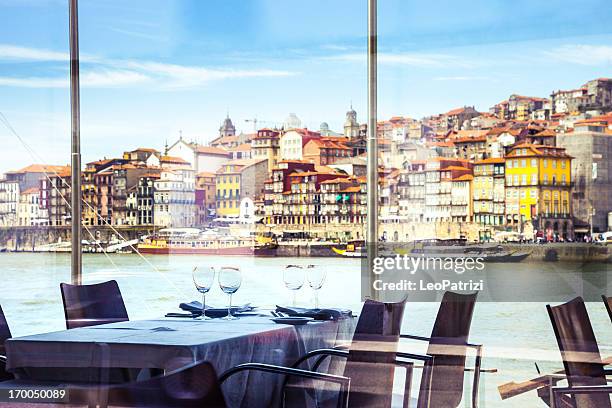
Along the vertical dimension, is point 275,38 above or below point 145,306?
above

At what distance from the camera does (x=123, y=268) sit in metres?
5.69

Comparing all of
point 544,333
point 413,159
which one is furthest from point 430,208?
point 544,333

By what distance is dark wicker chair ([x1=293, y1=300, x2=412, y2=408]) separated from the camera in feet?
10.2

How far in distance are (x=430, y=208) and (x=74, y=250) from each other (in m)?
2.02

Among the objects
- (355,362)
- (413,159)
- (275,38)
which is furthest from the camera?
(275,38)

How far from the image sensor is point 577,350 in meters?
3.47

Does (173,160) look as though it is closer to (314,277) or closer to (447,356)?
(314,277)

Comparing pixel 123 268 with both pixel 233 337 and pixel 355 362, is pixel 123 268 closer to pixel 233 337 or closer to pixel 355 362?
pixel 233 337

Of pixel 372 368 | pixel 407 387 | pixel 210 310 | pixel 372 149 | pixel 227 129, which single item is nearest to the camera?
pixel 372 368

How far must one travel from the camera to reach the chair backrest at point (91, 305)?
13.8 feet

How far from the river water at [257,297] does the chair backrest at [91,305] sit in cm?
100

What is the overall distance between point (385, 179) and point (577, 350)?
1832 millimetres

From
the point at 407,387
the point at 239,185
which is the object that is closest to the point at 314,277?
the point at 407,387

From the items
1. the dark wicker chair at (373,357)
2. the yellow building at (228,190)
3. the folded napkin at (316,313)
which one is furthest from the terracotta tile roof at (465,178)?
the dark wicker chair at (373,357)
